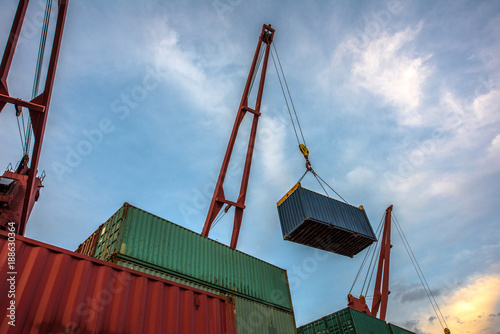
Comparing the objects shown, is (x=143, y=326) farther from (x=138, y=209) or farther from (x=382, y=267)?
(x=382, y=267)

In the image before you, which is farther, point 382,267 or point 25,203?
point 382,267

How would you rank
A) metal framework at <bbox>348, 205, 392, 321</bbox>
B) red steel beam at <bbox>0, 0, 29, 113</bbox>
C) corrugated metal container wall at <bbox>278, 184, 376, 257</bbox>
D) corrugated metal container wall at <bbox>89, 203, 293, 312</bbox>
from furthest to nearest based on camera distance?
metal framework at <bbox>348, 205, 392, 321</bbox> < corrugated metal container wall at <bbox>278, 184, 376, 257</bbox> < red steel beam at <bbox>0, 0, 29, 113</bbox> < corrugated metal container wall at <bbox>89, 203, 293, 312</bbox>

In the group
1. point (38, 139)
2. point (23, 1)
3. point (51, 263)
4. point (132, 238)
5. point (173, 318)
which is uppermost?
point (23, 1)

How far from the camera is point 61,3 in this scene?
11.9 meters

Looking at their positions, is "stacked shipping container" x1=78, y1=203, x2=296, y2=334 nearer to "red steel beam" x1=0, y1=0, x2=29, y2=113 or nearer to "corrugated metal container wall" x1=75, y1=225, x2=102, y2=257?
"corrugated metal container wall" x1=75, y1=225, x2=102, y2=257

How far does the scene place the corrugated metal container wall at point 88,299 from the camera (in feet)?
14.9

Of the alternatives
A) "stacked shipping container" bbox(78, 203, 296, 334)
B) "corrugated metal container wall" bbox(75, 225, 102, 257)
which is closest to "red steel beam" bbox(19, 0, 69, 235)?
"corrugated metal container wall" bbox(75, 225, 102, 257)

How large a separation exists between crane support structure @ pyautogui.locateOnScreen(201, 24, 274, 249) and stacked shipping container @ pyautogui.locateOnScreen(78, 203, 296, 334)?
363cm

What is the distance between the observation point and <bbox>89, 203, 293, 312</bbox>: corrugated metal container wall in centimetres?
906

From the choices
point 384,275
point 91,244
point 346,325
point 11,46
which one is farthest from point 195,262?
point 384,275

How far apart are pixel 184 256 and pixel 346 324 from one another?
992 centimetres

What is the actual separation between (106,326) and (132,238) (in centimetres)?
426

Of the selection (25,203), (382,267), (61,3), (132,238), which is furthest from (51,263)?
(382,267)

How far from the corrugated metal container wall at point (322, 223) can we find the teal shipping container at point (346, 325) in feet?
10.7
